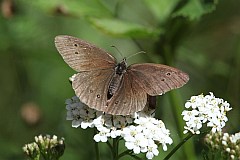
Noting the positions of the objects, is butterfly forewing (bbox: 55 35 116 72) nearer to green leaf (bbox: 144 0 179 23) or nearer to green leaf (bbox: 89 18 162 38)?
green leaf (bbox: 89 18 162 38)

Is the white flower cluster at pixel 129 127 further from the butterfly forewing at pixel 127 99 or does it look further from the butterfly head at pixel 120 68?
the butterfly head at pixel 120 68

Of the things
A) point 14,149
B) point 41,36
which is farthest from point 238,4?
point 14,149

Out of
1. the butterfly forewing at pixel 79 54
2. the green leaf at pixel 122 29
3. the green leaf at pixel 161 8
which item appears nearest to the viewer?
the butterfly forewing at pixel 79 54

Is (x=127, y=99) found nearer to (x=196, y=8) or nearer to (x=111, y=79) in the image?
(x=111, y=79)

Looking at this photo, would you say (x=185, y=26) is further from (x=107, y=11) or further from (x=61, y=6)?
(x=61, y=6)

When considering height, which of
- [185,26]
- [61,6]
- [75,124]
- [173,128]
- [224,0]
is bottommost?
[75,124]

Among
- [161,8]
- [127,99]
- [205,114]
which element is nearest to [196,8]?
[161,8]

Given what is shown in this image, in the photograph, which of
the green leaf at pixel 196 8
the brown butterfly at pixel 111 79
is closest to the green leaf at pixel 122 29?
the green leaf at pixel 196 8
